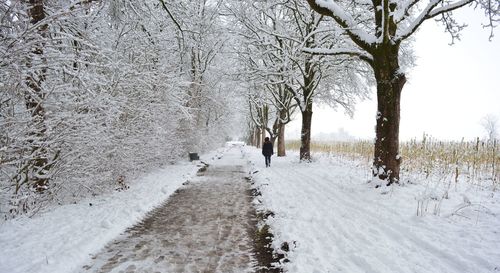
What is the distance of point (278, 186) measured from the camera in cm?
1034

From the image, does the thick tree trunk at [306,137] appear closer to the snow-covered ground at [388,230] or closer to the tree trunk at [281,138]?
the tree trunk at [281,138]

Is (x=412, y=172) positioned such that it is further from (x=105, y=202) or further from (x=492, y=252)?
(x=105, y=202)

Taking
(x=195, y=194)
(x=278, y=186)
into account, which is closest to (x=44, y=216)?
(x=195, y=194)

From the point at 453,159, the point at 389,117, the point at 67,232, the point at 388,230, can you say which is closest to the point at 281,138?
the point at 453,159

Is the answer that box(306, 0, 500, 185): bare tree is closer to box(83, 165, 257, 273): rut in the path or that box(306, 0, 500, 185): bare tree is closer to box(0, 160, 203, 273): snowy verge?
box(83, 165, 257, 273): rut in the path

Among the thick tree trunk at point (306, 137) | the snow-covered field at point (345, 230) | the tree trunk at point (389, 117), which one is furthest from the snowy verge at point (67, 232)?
the thick tree trunk at point (306, 137)

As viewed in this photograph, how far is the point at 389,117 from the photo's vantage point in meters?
8.51

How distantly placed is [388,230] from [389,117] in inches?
160

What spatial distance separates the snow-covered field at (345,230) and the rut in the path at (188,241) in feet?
1.18

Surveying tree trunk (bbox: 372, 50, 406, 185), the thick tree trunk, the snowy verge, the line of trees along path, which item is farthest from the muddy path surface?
the thick tree trunk

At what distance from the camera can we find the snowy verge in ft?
14.3

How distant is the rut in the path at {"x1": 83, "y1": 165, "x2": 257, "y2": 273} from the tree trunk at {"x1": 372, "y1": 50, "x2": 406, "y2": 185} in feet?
12.2

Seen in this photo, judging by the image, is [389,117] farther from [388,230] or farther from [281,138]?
[281,138]

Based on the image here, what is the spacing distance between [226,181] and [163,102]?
429 centimetres
